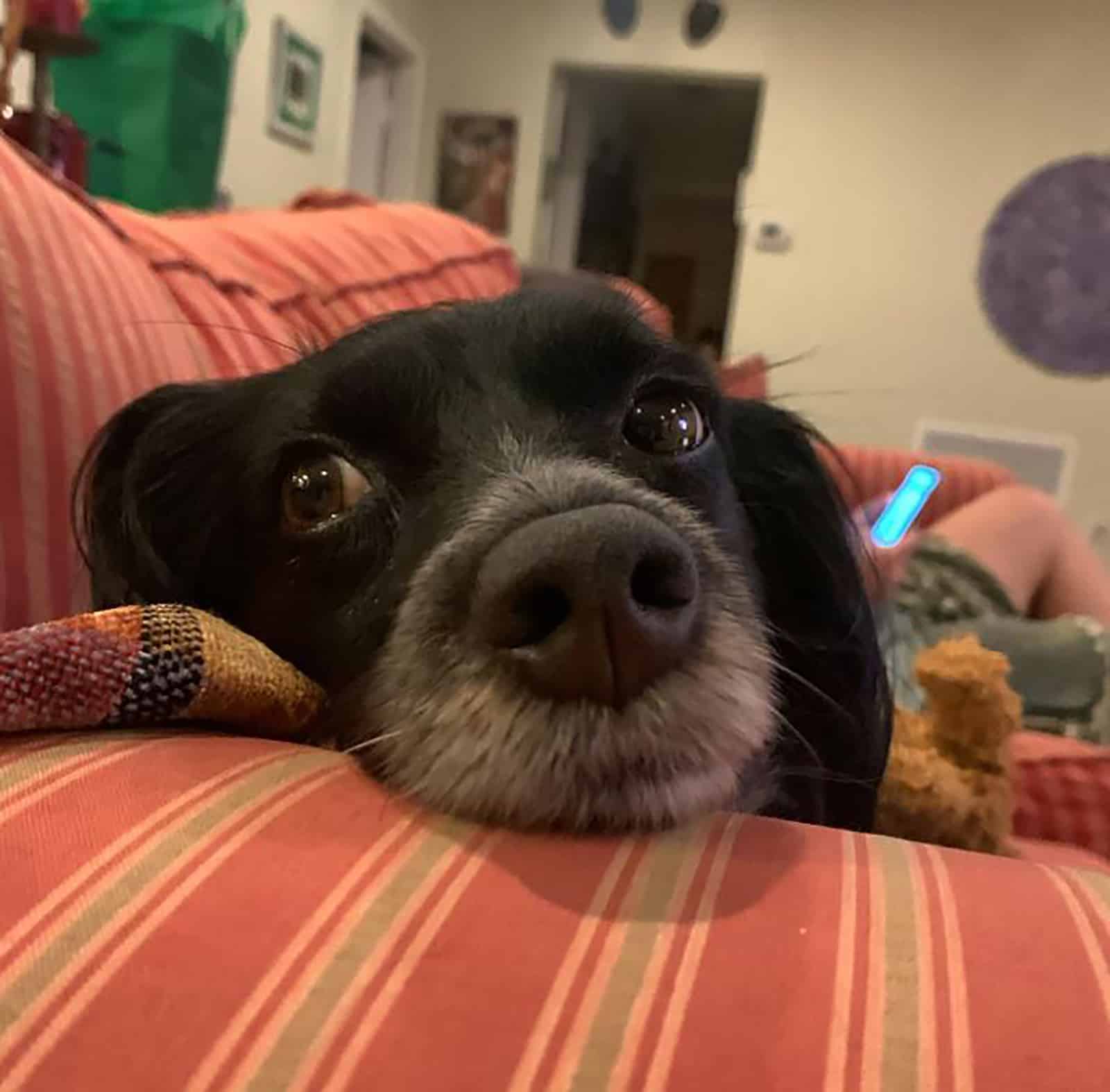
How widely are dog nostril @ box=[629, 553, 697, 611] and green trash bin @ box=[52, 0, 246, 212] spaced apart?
2.60 meters

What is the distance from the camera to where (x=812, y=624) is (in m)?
1.11

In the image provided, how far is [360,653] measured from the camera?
2.77ft

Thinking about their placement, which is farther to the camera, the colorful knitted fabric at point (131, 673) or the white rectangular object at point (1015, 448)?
the white rectangular object at point (1015, 448)

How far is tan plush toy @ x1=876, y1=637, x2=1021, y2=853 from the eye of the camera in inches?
37.0

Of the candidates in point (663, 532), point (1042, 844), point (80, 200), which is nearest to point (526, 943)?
point (663, 532)

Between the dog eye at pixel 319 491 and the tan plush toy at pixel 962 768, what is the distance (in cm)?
46

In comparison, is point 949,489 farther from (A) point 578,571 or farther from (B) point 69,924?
(B) point 69,924

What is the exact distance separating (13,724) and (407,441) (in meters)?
0.38

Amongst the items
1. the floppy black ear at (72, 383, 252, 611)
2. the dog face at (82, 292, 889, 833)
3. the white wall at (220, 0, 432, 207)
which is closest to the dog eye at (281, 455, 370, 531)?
the dog face at (82, 292, 889, 833)

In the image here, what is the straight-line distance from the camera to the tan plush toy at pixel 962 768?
940 mm

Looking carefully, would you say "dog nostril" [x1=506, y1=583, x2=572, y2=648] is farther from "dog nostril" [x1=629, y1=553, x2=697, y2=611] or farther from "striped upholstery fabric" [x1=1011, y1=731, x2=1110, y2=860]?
"striped upholstery fabric" [x1=1011, y1=731, x2=1110, y2=860]

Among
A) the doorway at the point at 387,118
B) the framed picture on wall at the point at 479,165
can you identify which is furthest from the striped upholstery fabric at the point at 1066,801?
the framed picture on wall at the point at 479,165

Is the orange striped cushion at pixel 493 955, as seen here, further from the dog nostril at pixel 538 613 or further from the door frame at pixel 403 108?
the door frame at pixel 403 108

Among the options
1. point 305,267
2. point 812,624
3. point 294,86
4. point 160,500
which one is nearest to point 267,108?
point 294,86
